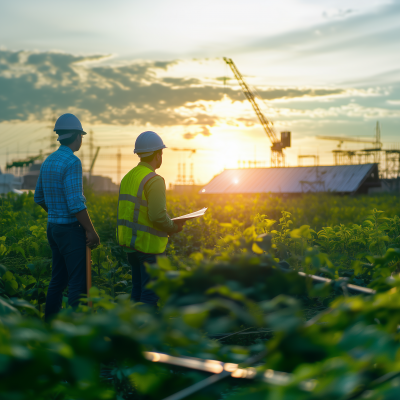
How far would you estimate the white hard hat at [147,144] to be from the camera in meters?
3.30

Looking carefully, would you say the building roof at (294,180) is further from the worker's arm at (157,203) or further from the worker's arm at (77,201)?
the worker's arm at (77,201)

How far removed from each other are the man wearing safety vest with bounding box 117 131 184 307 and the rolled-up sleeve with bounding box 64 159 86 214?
0.33 metres

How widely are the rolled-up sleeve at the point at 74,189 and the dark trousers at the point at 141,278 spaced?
1.88 feet

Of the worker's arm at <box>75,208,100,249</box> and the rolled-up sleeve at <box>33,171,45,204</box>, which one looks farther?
the rolled-up sleeve at <box>33,171,45,204</box>

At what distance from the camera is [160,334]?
928 mm

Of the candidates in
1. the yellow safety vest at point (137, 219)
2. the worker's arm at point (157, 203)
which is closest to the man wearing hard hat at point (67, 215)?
the yellow safety vest at point (137, 219)

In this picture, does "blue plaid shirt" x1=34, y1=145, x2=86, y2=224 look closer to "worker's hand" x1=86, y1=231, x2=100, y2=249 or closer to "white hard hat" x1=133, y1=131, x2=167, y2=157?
"worker's hand" x1=86, y1=231, x2=100, y2=249

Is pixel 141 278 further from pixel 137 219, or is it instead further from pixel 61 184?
pixel 61 184

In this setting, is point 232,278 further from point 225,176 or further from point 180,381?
point 225,176

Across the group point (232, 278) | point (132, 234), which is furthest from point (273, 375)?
point (132, 234)

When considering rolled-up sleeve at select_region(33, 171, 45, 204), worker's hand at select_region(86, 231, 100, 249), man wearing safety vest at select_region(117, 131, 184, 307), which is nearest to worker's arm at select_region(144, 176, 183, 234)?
man wearing safety vest at select_region(117, 131, 184, 307)

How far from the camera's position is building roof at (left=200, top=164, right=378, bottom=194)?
34.1 metres

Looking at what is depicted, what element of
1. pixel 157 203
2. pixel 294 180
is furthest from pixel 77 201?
pixel 294 180

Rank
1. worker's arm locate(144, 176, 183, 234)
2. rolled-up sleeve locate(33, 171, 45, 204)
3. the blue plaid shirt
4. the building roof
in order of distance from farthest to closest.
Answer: the building roof < rolled-up sleeve locate(33, 171, 45, 204) < the blue plaid shirt < worker's arm locate(144, 176, 183, 234)
